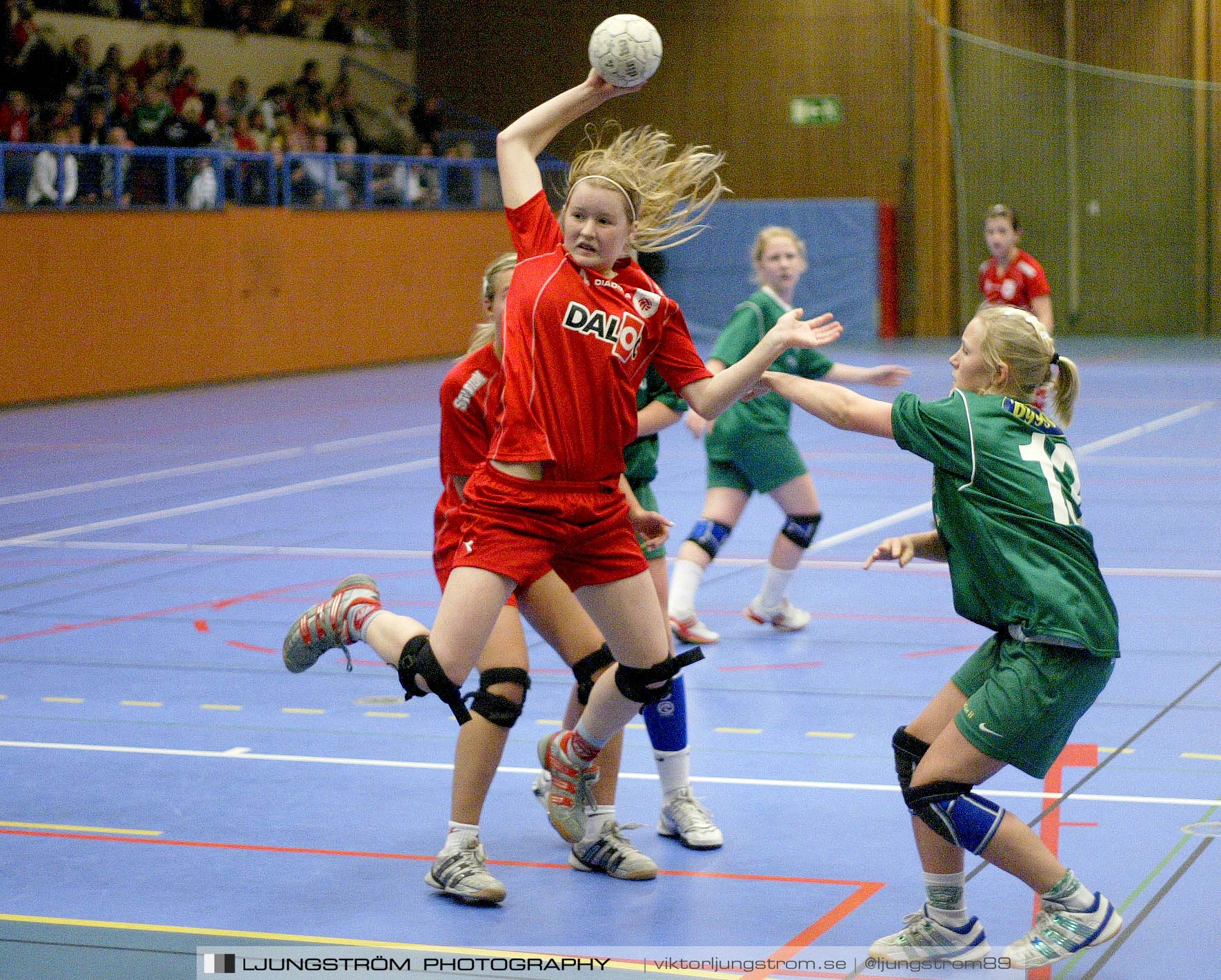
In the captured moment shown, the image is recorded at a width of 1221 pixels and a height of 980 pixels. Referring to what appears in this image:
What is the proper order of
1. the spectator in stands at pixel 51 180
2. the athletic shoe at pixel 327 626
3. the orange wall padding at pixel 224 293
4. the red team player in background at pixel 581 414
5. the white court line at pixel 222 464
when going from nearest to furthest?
the red team player in background at pixel 581 414, the athletic shoe at pixel 327 626, the white court line at pixel 222 464, the spectator in stands at pixel 51 180, the orange wall padding at pixel 224 293

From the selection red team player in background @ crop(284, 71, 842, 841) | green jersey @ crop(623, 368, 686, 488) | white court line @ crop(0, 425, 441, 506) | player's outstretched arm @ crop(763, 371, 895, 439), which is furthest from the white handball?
white court line @ crop(0, 425, 441, 506)

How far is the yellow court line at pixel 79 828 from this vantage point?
486 cm

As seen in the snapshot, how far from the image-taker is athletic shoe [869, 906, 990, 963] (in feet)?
12.5

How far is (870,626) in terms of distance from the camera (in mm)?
7785

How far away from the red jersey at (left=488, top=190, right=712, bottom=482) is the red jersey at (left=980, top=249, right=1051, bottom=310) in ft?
24.5

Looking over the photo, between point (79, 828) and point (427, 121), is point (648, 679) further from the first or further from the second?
point (427, 121)

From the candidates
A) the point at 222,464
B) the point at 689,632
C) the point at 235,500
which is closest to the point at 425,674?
the point at 689,632

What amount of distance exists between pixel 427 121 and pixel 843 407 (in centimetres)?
2462

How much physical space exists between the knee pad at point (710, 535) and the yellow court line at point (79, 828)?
359 centimetres

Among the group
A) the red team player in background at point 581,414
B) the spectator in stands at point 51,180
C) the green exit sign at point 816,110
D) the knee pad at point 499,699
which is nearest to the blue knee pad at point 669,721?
the red team player in background at point 581,414

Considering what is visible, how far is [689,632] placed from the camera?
751 centimetres

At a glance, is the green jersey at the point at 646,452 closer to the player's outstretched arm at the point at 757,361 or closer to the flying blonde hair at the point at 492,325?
the flying blonde hair at the point at 492,325

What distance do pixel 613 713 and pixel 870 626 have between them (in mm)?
3577

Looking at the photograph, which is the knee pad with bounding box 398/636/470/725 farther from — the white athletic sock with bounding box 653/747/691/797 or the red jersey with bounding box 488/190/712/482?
the white athletic sock with bounding box 653/747/691/797
